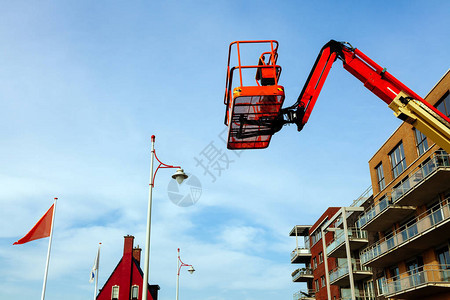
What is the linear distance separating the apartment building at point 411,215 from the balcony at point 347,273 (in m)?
0.89

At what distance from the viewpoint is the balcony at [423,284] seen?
23.9m

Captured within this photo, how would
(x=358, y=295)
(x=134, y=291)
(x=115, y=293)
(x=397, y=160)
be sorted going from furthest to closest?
(x=134, y=291), (x=115, y=293), (x=358, y=295), (x=397, y=160)

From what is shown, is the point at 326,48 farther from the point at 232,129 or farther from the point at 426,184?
the point at 426,184

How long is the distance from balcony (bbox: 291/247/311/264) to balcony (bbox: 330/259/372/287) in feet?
52.6

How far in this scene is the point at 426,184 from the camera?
81.9 ft

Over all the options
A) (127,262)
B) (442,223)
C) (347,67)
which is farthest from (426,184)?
(127,262)

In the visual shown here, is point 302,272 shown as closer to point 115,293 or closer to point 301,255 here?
point 301,255

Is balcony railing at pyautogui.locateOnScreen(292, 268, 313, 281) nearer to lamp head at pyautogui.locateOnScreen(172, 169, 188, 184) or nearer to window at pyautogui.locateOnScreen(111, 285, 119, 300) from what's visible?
window at pyautogui.locateOnScreen(111, 285, 119, 300)

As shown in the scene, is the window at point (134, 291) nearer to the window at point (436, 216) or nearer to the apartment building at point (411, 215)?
the apartment building at point (411, 215)

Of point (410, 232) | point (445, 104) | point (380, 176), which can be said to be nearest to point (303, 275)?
point (380, 176)

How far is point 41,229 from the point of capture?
840 inches

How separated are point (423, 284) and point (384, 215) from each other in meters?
6.35

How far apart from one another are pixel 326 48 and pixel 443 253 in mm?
17468

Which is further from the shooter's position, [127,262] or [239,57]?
[127,262]
